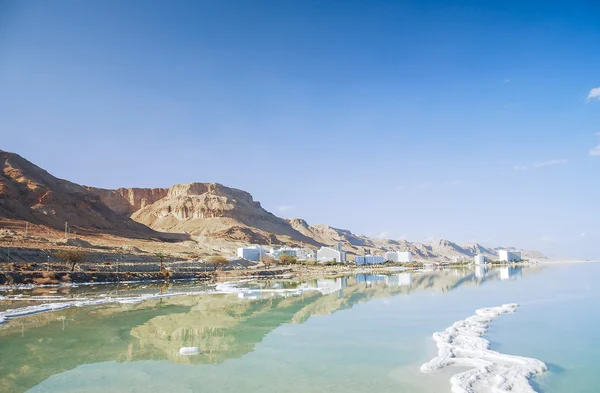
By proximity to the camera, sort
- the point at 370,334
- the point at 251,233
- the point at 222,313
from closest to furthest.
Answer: the point at 370,334, the point at 222,313, the point at 251,233

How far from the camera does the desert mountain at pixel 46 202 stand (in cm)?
7931

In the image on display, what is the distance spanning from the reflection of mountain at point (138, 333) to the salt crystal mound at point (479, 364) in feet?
21.0

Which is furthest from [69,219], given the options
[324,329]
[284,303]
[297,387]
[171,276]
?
[297,387]

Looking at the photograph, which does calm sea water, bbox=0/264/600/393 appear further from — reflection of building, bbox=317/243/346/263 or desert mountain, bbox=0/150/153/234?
reflection of building, bbox=317/243/346/263

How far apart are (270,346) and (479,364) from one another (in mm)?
6793

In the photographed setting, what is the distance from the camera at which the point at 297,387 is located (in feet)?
32.9

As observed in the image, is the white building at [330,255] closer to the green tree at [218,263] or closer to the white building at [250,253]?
the white building at [250,253]

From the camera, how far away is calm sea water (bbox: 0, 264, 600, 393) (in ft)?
34.4

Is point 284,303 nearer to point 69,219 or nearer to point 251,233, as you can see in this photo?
point 69,219

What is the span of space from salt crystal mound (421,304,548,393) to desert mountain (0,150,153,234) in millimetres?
80964

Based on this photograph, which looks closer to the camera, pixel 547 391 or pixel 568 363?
pixel 547 391

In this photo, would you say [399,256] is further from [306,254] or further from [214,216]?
[214,216]

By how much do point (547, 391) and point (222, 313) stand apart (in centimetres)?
1683

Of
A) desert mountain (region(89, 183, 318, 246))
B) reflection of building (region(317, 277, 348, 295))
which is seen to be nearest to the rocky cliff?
desert mountain (region(89, 183, 318, 246))
